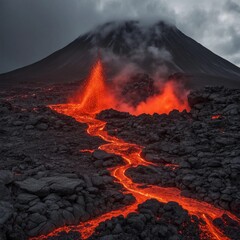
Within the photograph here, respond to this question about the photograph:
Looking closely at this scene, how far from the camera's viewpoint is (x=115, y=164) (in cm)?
1362

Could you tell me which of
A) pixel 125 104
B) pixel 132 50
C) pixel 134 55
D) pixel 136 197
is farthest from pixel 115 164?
pixel 132 50

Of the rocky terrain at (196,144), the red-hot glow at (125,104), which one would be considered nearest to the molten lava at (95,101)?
the red-hot glow at (125,104)

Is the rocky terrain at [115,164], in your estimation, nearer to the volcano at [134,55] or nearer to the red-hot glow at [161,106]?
the red-hot glow at [161,106]

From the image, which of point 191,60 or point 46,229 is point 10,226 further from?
point 191,60

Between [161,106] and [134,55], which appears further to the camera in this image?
[134,55]

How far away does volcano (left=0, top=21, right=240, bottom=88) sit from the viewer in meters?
91.3

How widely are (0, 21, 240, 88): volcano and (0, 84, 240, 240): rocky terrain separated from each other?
6264 centimetres

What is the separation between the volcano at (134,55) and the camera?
9131cm

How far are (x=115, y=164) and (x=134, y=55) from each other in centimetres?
9394

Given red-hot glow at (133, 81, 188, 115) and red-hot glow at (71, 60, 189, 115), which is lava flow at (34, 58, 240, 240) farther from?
red-hot glow at (71, 60, 189, 115)

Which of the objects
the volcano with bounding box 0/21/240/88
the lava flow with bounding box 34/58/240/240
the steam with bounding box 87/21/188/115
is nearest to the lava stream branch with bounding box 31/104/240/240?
the lava flow with bounding box 34/58/240/240

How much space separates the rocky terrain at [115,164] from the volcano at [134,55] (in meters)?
62.6

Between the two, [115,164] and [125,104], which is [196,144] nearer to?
[115,164]

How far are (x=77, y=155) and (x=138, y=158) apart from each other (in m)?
A: 2.99
